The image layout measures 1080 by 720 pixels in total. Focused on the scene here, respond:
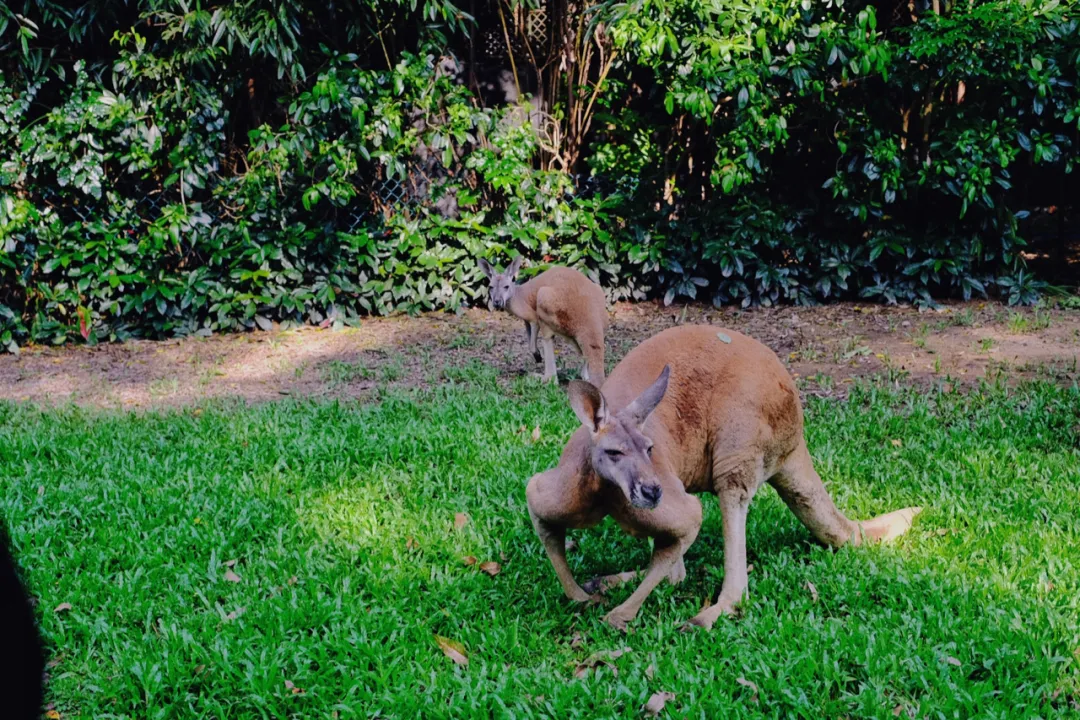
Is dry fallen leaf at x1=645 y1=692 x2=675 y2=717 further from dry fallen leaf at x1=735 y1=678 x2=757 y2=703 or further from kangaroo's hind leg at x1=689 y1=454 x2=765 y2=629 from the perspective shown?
kangaroo's hind leg at x1=689 y1=454 x2=765 y2=629

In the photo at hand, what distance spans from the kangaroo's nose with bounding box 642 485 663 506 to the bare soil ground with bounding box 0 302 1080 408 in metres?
3.73

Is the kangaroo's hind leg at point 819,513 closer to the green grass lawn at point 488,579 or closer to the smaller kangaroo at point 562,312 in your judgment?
the green grass lawn at point 488,579

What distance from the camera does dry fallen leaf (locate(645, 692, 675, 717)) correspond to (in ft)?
10.7

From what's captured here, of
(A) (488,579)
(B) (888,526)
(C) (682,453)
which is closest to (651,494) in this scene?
(C) (682,453)

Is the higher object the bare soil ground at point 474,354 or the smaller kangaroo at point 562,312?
the smaller kangaroo at point 562,312

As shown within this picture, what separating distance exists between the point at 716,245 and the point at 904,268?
1.74 metres

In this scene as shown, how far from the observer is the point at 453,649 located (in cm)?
369

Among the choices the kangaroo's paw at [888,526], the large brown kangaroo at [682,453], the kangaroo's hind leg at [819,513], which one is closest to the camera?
the large brown kangaroo at [682,453]

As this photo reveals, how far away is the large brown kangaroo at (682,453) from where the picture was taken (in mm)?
3541

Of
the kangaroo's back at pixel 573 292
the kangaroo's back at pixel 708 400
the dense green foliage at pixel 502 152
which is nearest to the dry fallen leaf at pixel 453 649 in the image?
the kangaroo's back at pixel 708 400

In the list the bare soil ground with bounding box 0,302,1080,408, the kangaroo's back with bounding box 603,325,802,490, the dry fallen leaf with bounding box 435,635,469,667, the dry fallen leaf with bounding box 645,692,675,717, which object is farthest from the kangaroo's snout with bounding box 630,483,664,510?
the bare soil ground with bounding box 0,302,1080,408

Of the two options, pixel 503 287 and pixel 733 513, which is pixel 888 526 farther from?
pixel 503 287

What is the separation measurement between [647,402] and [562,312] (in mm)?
3391

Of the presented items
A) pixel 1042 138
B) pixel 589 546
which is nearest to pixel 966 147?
pixel 1042 138
